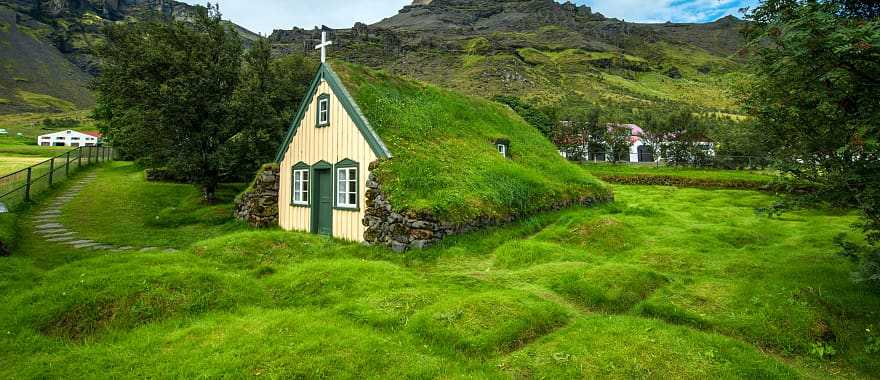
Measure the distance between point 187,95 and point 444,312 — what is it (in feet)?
58.7

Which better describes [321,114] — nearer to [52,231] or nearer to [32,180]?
[52,231]

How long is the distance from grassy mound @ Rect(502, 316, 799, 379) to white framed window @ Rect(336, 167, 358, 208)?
947 cm

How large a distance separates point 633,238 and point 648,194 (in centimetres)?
1676

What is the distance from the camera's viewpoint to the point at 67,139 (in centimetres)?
7500

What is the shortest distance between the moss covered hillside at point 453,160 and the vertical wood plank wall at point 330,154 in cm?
84

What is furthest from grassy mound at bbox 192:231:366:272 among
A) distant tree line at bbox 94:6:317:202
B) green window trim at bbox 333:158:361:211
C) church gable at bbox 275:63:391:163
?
distant tree line at bbox 94:6:317:202

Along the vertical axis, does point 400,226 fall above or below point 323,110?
below

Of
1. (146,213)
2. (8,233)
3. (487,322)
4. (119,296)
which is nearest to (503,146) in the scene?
(487,322)

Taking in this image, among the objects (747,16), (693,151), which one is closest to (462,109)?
(747,16)

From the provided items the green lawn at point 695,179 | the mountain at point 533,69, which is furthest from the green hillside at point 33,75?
the green lawn at point 695,179

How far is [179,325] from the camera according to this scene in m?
→ 6.89

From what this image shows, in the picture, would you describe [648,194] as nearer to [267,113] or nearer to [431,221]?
[431,221]

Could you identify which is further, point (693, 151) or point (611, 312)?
point (693, 151)

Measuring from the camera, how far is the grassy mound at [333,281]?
836 cm
